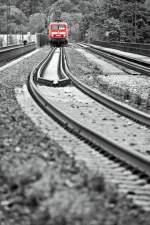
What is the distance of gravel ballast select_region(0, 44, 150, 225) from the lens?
175 inches

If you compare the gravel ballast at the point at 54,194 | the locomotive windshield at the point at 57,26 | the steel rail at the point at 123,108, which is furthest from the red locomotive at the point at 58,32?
the gravel ballast at the point at 54,194

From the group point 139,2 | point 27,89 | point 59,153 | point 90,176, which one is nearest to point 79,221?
point 90,176

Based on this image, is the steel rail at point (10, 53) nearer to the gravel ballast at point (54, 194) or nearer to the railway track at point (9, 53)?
the railway track at point (9, 53)

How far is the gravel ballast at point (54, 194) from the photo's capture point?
4.45 m

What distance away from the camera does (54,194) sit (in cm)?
487

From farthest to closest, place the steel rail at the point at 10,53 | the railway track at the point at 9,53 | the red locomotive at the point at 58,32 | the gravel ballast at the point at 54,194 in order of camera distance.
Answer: the red locomotive at the point at 58,32 < the steel rail at the point at 10,53 < the railway track at the point at 9,53 < the gravel ballast at the point at 54,194

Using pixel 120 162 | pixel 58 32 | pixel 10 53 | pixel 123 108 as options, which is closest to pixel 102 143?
pixel 120 162

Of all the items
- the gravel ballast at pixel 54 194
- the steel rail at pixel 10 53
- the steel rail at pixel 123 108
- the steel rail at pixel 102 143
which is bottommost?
the steel rail at pixel 10 53

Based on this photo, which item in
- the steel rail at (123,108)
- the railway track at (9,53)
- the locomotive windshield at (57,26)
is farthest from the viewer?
the locomotive windshield at (57,26)

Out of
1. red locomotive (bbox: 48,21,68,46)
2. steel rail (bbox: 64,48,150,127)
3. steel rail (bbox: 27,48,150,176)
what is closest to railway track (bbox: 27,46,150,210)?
steel rail (bbox: 27,48,150,176)

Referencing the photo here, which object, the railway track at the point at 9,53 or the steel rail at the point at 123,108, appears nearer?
the steel rail at the point at 123,108

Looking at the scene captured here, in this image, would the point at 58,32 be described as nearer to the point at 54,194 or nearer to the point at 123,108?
the point at 123,108

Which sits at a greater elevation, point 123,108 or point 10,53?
point 123,108

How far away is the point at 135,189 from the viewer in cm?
583
